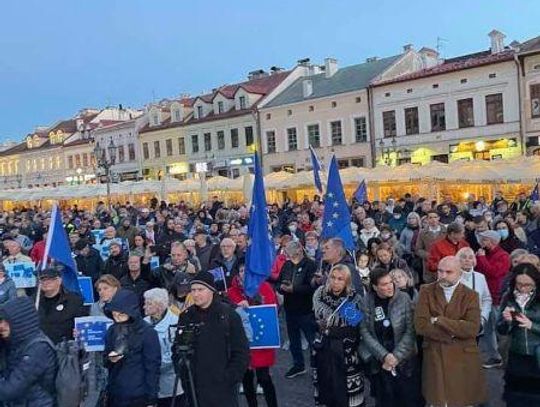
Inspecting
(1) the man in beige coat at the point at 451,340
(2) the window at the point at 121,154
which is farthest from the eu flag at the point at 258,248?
(2) the window at the point at 121,154

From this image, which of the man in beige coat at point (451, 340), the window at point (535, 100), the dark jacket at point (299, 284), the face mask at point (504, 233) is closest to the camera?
the man in beige coat at point (451, 340)

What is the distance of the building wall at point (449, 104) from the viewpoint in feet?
117

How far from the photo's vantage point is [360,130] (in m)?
42.2

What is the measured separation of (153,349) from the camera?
4996mm

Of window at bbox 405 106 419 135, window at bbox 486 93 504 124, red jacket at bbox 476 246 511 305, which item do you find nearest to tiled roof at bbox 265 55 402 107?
window at bbox 405 106 419 135

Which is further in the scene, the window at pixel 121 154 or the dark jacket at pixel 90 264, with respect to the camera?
the window at pixel 121 154

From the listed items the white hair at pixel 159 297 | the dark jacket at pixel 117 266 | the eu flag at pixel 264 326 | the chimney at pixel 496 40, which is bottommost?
the eu flag at pixel 264 326

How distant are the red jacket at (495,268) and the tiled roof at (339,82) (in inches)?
1345

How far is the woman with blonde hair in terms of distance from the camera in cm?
546

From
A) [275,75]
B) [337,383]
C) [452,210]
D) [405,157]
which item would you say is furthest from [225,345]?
[275,75]

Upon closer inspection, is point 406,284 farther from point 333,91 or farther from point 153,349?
point 333,91

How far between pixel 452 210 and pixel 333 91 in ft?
95.5

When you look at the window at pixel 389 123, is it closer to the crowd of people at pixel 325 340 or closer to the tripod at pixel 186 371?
the crowd of people at pixel 325 340

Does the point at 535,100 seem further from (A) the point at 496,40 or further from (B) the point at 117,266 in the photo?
(B) the point at 117,266
